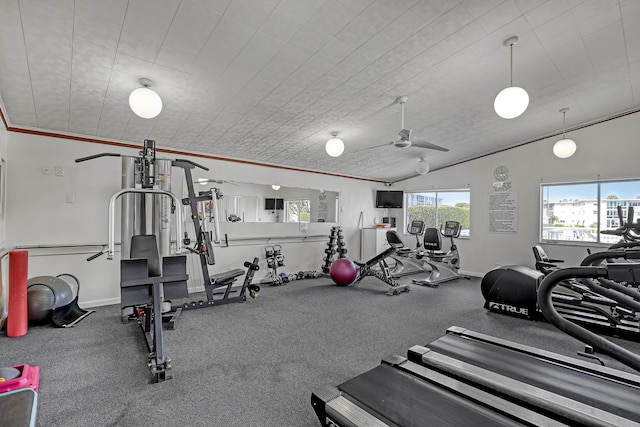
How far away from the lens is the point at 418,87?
3572 mm

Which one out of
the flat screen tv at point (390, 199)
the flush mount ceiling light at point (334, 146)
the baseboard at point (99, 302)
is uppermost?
the flush mount ceiling light at point (334, 146)

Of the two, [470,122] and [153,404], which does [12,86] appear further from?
[470,122]

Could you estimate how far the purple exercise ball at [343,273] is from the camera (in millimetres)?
5594

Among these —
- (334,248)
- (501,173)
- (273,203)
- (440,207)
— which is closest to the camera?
(273,203)

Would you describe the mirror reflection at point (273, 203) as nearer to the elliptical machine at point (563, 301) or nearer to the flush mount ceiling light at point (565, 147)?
the elliptical machine at point (563, 301)

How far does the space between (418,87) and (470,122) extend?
1.72 m

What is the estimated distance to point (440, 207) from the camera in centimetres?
755

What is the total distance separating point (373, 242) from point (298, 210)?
7.42 feet

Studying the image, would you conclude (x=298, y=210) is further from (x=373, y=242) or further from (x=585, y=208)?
(x=585, y=208)

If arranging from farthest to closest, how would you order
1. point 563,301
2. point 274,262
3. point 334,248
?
point 334,248
point 274,262
point 563,301

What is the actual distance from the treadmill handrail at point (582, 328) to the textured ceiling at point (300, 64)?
2197 mm

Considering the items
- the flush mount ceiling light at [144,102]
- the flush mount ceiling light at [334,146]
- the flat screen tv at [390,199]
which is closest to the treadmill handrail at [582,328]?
the flush mount ceiling light at [144,102]

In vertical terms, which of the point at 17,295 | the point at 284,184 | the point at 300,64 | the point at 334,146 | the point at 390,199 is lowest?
the point at 17,295

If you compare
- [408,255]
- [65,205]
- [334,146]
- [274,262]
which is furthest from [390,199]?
[65,205]
